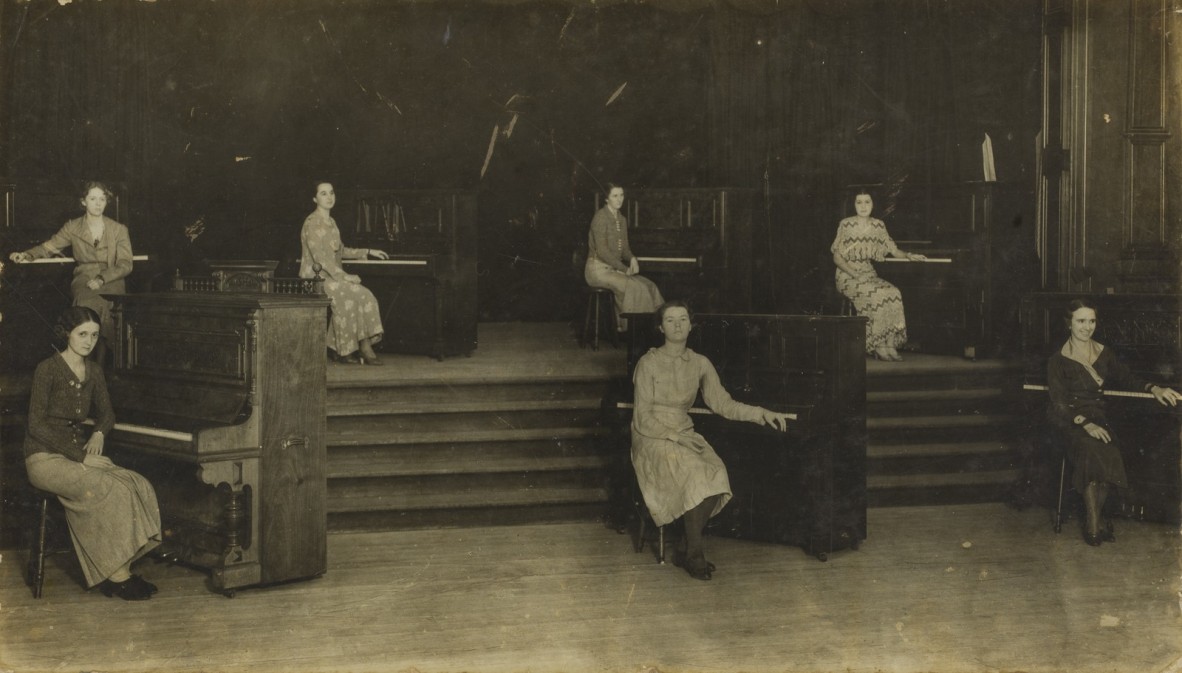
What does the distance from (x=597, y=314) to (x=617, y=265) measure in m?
0.41

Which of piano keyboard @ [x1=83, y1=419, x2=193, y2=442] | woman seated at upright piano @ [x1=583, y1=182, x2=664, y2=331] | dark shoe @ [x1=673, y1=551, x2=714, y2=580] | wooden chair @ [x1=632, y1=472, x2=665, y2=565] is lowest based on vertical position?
dark shoe @ [x1=673, y1=551, x2=714, y2=580]

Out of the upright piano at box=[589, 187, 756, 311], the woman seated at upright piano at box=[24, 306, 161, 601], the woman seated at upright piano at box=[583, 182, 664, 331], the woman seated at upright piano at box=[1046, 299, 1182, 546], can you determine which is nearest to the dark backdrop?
the upright piano at box=[589, 187, 756, 311]

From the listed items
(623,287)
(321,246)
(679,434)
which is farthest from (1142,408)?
(321,246)

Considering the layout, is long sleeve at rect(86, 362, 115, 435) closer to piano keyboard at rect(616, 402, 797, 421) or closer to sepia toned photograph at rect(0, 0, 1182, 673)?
sepia toned photograph at rect(0, 0, 1182, 673)

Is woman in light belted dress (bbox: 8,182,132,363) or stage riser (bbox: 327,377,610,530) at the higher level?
woman in light belted dress (bbox: 8,182,132,363)

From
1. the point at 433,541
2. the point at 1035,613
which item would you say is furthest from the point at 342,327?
the point at 1035,613

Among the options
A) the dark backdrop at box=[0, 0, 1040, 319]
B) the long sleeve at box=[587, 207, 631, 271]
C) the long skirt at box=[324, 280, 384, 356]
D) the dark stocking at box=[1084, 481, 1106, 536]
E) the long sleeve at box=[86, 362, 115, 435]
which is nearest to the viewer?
the long sleeve at box=[86, 362, 115, 435]

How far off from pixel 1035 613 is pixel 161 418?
4328 mm

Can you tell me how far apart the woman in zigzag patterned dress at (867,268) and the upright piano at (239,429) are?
449 centimetres

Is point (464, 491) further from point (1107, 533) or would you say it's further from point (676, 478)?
point (1107, 533)

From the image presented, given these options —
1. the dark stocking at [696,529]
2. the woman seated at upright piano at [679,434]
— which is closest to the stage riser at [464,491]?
the woman seated at upright piano at [679,434]

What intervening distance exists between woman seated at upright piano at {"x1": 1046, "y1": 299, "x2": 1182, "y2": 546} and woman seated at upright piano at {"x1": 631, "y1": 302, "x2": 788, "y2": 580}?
189cm

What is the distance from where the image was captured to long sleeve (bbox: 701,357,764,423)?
5.65m

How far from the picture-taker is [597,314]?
27.9 feet
